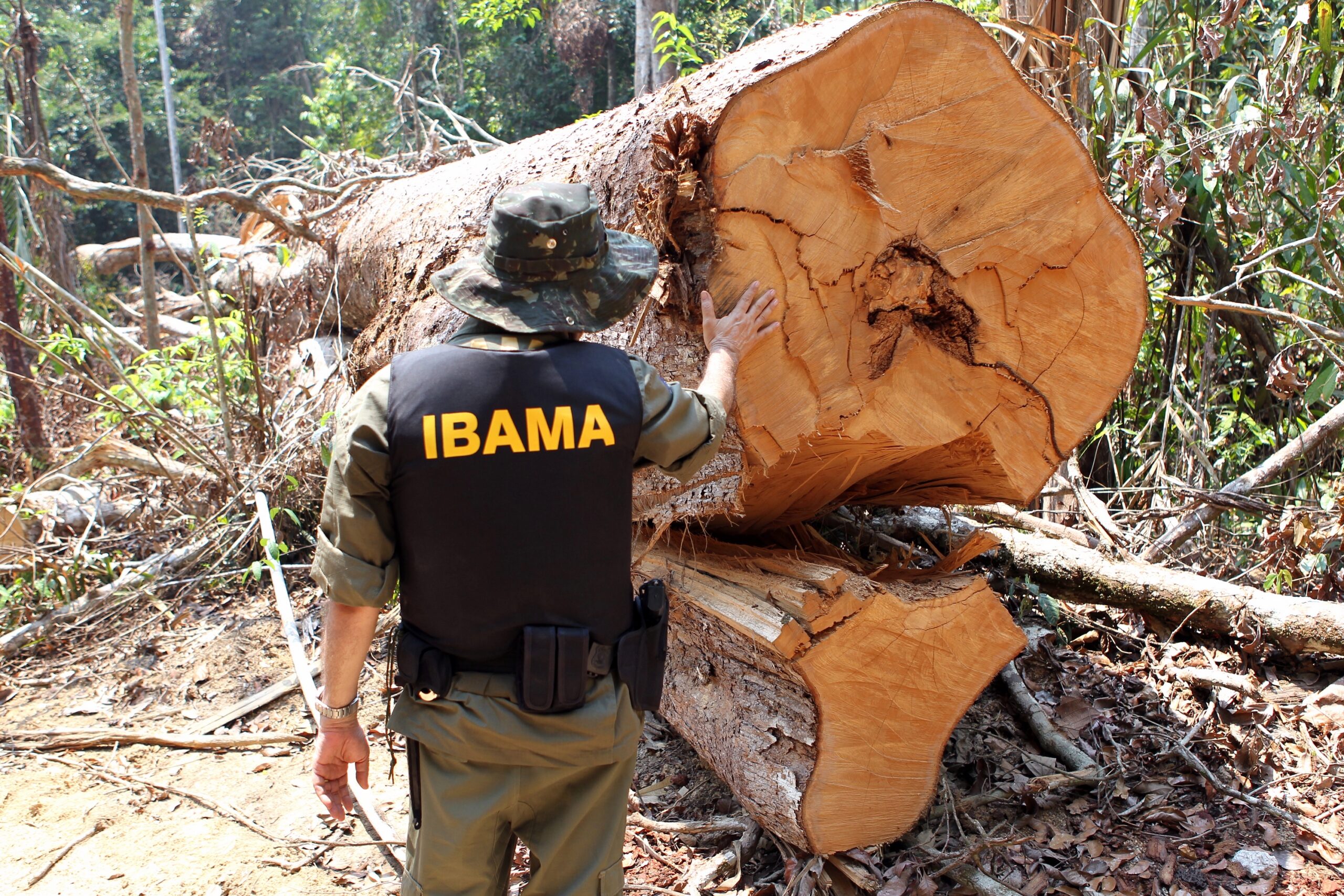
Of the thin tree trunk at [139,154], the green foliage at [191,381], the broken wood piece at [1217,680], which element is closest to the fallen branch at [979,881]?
the broken wood piece at [1217,680]

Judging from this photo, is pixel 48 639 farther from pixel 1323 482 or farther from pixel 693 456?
pixel 1323 482

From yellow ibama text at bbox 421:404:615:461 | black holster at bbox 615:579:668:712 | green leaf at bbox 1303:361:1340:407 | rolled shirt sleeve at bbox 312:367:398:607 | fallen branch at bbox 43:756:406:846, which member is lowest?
fallen branch at bbox 43:756:406:846

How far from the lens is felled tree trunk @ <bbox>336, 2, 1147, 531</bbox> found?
1769mm

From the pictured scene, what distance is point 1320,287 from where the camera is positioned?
9.71 ft

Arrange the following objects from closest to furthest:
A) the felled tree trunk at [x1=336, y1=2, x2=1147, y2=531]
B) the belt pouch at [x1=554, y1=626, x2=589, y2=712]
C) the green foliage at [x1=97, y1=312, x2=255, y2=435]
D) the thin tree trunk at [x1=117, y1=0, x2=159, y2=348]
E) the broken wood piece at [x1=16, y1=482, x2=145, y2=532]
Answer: the belt pouch at [x1=554, y1=626, x2=589, y2=712]
the felled tree trunk at [x1=336, y1=2, x2=1147, y2=531]
the green foliage at [x1=97, y1=312, x2=255, y2=435]
the broken wood piece at [x1=16, y1=482, x2=145, y2=532]
the thin tree trunk at [x1=117, y1=0, x2=159, y2=348]

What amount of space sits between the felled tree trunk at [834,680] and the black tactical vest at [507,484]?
0.58 metres

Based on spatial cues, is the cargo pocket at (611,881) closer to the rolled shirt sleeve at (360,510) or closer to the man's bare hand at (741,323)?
the rolled shirt sleeve at (360,510)

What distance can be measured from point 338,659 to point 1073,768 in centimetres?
185

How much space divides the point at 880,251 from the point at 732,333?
1.29 ft

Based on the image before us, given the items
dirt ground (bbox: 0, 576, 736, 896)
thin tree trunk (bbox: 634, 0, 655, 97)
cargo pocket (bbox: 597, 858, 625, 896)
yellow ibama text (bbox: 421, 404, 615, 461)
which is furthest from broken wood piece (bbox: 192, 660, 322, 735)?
thin tree trunk (bbox: 634, 0, 655, 97)

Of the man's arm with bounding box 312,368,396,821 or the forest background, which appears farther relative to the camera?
the forest background

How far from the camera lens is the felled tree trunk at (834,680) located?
199 cm

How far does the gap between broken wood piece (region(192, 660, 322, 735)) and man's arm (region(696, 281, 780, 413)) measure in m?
2.17

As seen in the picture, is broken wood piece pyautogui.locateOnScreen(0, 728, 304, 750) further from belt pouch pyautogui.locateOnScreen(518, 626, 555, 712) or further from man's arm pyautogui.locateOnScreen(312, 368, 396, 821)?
belt pouch pyautogui.locateOnScreen(518, 626, 555, 712)
